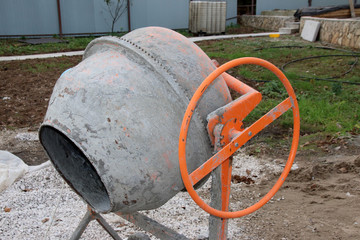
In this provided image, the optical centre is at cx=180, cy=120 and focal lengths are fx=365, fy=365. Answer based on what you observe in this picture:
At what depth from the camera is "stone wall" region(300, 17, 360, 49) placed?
30.1ft

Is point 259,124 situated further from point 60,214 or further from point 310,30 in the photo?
point 310,30

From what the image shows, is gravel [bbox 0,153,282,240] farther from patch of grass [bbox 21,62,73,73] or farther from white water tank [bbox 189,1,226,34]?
white water tank [bbox 189,1,226,34]

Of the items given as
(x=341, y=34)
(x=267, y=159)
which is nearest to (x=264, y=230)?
(x=267, y=159)

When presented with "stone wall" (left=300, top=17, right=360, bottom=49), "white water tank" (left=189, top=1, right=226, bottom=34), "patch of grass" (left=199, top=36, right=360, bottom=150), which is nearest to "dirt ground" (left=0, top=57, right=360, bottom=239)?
"patch of grass" (left=199, top=36, right=360, bottom=150)

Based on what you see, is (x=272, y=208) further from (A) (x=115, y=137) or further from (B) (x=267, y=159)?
(A) (x=115, y=137)

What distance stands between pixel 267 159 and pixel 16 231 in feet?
8.25

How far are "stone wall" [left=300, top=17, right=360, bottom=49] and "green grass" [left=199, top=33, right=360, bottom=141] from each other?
55 centimetres

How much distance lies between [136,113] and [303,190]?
226 cm

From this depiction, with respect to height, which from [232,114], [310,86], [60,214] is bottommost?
[60,214]

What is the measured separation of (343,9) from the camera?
11.9 metres

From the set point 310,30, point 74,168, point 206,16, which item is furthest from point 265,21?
point 74,168

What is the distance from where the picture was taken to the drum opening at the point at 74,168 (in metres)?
2.06

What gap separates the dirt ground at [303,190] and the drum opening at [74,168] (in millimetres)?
1299

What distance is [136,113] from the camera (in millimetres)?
1665
